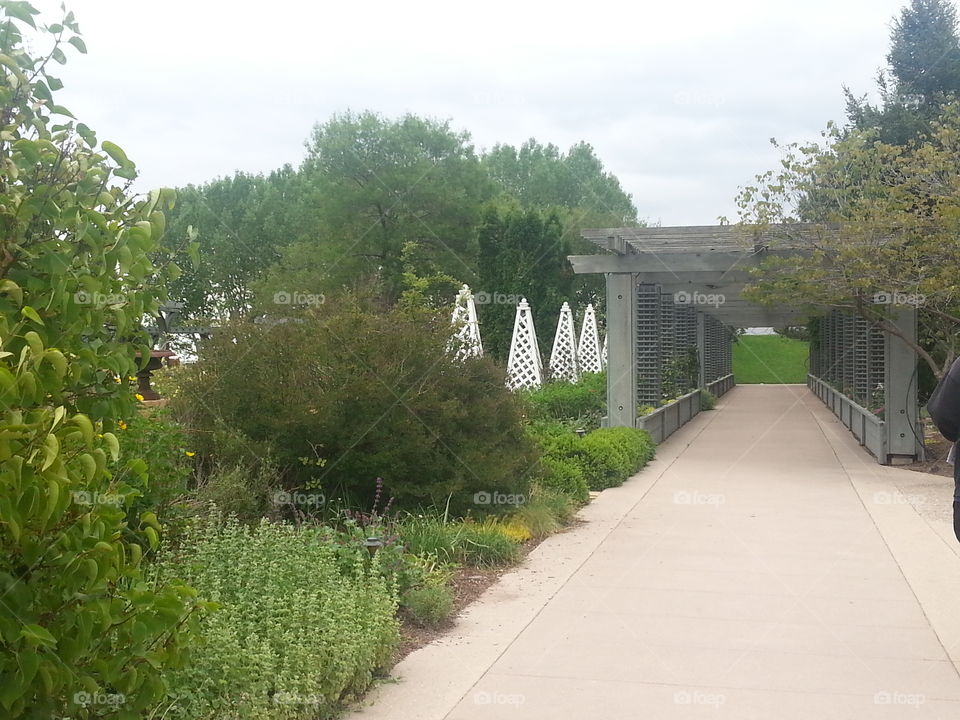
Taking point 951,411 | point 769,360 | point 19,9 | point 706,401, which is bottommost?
point 706,401

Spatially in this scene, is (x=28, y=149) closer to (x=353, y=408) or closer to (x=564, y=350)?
(x=353, y=408)

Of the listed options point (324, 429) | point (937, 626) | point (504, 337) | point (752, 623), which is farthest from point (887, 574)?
point (504, 337)

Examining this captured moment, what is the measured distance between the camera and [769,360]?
53094 mm

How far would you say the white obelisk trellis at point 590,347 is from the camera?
26.4m

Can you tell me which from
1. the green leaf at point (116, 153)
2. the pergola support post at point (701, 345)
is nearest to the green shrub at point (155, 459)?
the green leaf at point (116, 153)

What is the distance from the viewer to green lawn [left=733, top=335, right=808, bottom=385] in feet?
166

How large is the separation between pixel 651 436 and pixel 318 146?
92.4ft

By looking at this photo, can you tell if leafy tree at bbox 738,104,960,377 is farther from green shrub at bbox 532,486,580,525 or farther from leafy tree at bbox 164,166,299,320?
leafy tree at bbox 164,166,299,320

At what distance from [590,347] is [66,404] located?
81.0 ft

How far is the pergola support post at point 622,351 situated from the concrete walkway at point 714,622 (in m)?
4.32

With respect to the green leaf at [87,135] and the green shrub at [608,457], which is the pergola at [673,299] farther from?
the green leaf at [87,135]

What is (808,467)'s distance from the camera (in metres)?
13.6

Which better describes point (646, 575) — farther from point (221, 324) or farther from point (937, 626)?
point (221, 324)

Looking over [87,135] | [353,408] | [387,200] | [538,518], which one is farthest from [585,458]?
[387,200]
